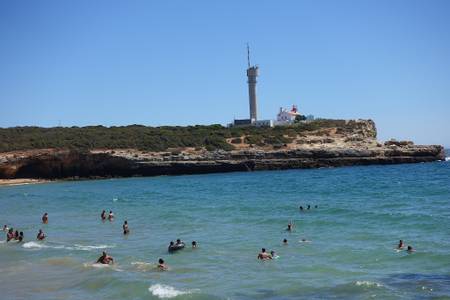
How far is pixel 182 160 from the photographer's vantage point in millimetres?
82125

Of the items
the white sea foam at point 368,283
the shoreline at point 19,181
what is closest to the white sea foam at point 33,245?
the white sea foam at point 368,283

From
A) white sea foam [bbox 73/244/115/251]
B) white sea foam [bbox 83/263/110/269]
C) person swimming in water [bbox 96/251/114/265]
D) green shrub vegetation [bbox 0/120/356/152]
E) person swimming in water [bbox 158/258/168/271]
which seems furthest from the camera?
green shrub vegetation [bbox 0/120/356/152]

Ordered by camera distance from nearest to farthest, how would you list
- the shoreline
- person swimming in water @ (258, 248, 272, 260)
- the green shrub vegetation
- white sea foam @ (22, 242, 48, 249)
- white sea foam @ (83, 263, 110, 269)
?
person swimming in water @ (258, 248, 272, 260) → white sea foam @ (83, 263, 110, 269) → white sea foam @ (22, 242, 48, 249) → the shoreline → the green shrub vegetation

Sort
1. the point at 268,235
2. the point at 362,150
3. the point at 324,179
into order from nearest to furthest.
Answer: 1. the point at 268,235
2. the point at 324,179
3. the point at 362,150

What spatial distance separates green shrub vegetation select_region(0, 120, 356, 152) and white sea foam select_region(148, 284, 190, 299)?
66.1 metres

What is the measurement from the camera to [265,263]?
23.1 metres

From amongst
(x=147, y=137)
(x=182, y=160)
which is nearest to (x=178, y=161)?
(x=182, y=160)

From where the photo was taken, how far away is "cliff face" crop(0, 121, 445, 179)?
81812 mm

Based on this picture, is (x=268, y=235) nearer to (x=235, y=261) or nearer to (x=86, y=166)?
(x=235, y=261)

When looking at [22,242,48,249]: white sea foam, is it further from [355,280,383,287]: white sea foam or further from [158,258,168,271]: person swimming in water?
[355,280,383,287]: white sea foam

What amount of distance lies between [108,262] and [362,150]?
2540 inches

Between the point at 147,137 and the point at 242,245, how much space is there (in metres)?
69.1

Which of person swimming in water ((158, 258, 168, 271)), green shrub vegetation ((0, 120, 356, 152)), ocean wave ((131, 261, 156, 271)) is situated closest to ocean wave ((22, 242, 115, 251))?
ocean wave ((131, 261, 156, 271))

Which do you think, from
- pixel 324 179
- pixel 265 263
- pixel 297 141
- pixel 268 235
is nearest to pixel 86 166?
pixel 297 141
